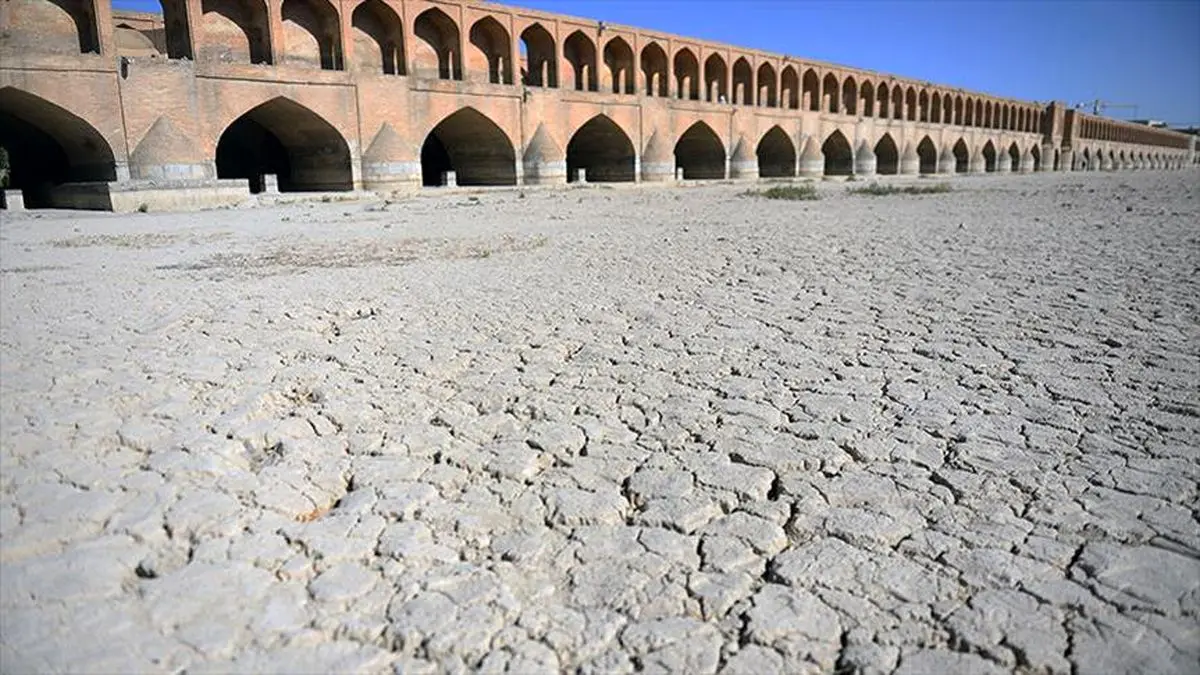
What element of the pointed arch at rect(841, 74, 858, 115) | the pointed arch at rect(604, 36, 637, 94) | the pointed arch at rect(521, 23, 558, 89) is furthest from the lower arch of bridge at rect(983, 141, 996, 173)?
the pointed arch at rect(521, 23, 558, 89)

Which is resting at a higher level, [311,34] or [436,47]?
[436,47]

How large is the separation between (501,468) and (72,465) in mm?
1351

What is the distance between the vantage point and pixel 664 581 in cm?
185

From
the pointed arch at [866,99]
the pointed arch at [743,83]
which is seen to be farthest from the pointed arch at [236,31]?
the pointed arch at [866,99]

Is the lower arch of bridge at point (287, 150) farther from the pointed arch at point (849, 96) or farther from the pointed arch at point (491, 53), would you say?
the pointed arch at point (849, 96)

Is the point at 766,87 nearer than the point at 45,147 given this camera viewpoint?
No

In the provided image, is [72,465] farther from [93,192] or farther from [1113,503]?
[93,192]

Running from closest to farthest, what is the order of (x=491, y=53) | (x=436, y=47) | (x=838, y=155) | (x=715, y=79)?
(x=436, y=47) < (x=491, y=53) < (x=715, y=79) < (x=838, y=155)

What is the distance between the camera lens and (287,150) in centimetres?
1889

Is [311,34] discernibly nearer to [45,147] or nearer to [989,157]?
[45,147]

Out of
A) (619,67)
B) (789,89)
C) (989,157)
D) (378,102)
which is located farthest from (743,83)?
(989,157)

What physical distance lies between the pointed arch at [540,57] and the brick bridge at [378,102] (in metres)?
0.06

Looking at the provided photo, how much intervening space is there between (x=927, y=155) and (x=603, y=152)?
23288 mm

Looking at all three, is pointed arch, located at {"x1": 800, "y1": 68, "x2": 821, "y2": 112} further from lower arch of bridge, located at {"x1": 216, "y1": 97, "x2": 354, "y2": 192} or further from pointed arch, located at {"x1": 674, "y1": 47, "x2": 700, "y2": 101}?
lower arch of bridge, located at {"x1": 216, "y1": 97, "x2": 354, "y2": 192}
